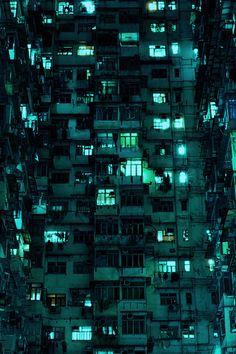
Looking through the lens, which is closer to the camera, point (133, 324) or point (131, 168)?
point (133, 324)

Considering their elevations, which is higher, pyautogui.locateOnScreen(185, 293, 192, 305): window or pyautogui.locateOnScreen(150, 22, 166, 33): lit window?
pyautogui.locateOnScreen(150, 22, 166, 33): lit window

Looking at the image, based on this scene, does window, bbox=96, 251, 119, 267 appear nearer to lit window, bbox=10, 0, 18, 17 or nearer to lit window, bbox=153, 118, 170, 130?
lit window, bbox=153, 118, 170, 130

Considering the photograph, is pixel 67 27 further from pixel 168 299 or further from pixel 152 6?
pixel 168 299

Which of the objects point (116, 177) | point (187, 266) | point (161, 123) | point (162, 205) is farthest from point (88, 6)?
point (187, 266)

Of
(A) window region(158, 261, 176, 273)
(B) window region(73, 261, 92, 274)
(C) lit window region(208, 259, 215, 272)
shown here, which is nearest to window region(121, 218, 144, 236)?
(A) window region(158, 261, 176, 273)

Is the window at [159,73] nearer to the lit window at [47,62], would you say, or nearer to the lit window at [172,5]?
the lit window at [172,5]

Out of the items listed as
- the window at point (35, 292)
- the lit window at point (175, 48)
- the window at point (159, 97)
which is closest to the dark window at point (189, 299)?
the window at point (35, 292)

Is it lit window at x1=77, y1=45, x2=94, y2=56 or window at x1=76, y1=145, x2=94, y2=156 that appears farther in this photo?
lit window at x1=77, y1=45, x2=94, y2=56
